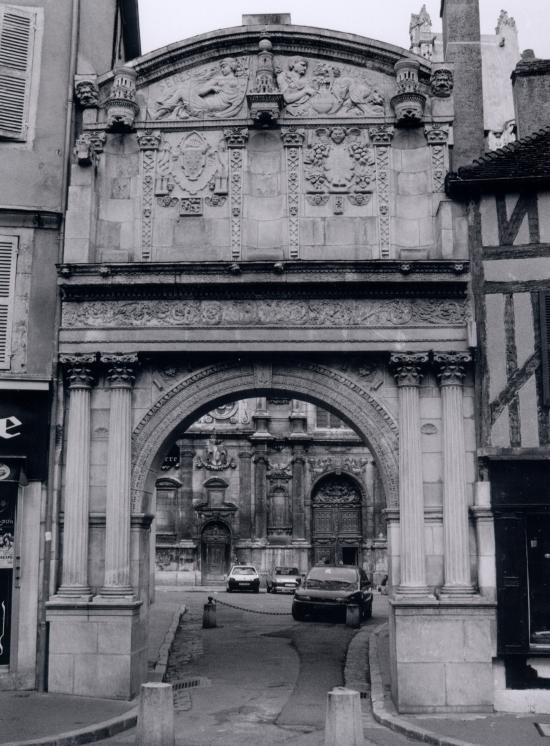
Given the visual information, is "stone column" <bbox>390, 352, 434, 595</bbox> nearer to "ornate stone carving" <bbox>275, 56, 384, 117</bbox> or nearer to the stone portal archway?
the stone portal archway

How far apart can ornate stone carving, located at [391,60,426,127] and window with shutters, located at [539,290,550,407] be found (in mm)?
3720

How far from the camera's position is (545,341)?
1386cm

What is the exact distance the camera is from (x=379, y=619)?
26.3 m

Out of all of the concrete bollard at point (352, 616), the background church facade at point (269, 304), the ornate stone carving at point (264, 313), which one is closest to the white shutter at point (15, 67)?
the background church facade at point (269, 304)

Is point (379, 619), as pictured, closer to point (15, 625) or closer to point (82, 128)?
point (15, 625)

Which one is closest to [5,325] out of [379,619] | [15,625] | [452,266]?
[15,625]

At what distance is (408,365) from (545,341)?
213cm

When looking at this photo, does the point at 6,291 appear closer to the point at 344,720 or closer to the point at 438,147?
the point at 438,147

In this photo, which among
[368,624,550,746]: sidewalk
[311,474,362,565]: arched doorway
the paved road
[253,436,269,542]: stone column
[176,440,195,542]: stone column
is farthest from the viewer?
[311,474,362,565]: arched doorway

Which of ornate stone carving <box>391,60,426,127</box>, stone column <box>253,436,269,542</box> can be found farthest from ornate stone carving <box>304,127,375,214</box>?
stone column <box>253,436,269,542</box>

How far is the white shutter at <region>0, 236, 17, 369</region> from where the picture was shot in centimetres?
1477

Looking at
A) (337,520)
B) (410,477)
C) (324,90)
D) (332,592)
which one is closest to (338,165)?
(324,90)

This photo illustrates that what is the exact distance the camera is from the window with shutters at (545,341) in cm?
1367

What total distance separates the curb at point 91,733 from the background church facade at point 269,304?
4.97 feet
